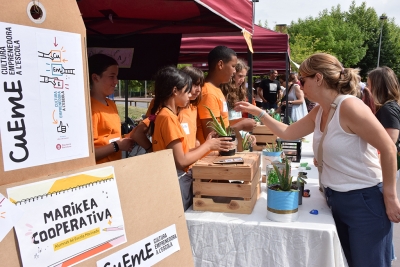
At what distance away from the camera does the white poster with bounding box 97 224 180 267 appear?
945 millimetres

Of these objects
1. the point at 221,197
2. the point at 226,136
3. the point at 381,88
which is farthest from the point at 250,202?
the point at 381,88

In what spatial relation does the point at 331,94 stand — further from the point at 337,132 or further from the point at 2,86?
the point at 2,86

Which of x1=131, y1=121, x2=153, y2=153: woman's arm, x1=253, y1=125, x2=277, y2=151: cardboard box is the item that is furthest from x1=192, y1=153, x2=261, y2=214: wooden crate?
x1=253, y1=125, x2=277, y2=151: cardboard box

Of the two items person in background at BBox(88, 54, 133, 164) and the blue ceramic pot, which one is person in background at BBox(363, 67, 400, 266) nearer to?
the blue ceramic pot

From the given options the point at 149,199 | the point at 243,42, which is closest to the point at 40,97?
the point at 149,199

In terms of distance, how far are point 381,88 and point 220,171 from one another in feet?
7.38

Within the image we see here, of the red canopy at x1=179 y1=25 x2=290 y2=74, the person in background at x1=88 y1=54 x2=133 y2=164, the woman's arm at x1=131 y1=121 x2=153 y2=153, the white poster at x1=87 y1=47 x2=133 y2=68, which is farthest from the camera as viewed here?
the red canopy at x1=179 y1=25 x2=290 y2=74

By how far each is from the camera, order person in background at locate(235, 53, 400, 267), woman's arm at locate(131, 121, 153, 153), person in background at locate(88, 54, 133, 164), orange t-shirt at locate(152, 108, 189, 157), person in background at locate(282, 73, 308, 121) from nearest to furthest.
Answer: person in background at locate(235, 53, 400, 267) → orange t-shirt at locate(152, 108, 189, 157) → person in background at locate(88, 54, 133, 164) → woman's arm at locate(131, 121, 153, 153) → person in background at locate(282, 73, 308, 121)

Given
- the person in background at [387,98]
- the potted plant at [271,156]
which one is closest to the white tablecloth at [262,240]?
the potted plant at [271,156]

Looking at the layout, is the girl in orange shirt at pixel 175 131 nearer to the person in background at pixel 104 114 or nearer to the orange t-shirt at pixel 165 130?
the orange t-shirt at pixel 165 130

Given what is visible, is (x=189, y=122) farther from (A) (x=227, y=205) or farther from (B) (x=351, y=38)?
(B) (x=351, y=38)

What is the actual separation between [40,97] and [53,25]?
194 millimetres

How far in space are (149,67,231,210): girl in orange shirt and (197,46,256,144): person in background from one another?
0.44m

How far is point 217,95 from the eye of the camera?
2.72 meters
